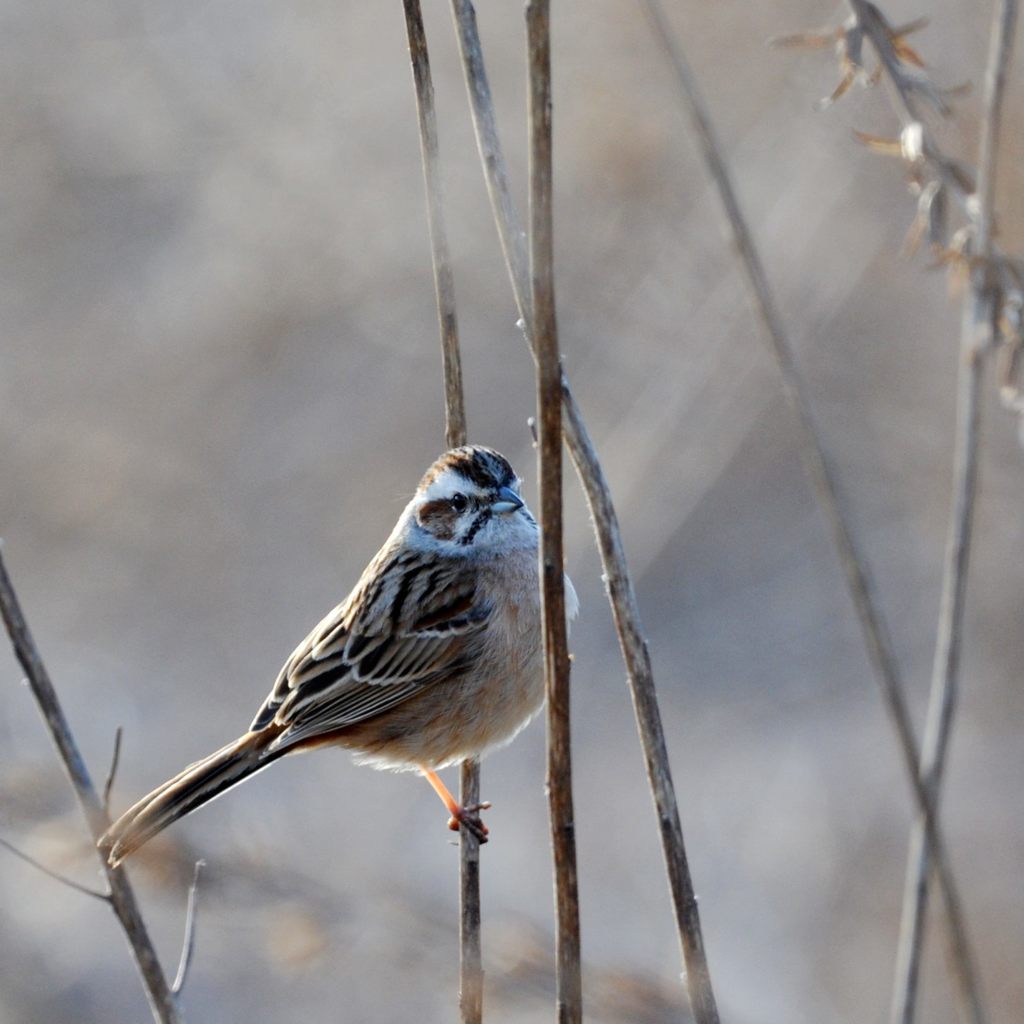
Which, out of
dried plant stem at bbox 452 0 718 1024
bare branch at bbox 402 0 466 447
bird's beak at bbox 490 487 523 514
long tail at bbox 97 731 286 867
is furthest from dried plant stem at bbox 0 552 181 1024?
bird's beak at bbox 490 487 523 514

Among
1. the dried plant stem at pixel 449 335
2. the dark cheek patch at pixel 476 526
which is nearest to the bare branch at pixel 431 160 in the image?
the dried plant stem at pixel 449 335

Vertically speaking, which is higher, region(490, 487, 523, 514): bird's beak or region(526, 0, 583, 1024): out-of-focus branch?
region(490, 487, 523, 514): bird's beak

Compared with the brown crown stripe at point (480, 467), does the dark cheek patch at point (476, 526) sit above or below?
below

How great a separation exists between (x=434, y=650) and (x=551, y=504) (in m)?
2.09

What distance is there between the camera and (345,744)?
392 cm

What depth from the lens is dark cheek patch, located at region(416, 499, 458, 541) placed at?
13.3ft

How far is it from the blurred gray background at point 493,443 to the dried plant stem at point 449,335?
206cm

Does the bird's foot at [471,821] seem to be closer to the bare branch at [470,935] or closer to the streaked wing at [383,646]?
the bare branch at [470,935]

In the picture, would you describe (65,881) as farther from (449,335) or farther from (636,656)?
(449,335)

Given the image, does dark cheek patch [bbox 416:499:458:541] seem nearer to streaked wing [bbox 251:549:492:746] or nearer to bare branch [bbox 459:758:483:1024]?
streaked wing [bbox 251:549:492:746]

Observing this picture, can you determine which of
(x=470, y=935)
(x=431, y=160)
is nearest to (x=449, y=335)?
(x=431, y=160)

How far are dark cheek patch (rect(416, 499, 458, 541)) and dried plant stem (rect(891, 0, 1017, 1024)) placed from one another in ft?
6.61

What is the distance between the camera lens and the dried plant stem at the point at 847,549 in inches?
78.3

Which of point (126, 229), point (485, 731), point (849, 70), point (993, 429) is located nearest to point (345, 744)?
point (485, 731)
